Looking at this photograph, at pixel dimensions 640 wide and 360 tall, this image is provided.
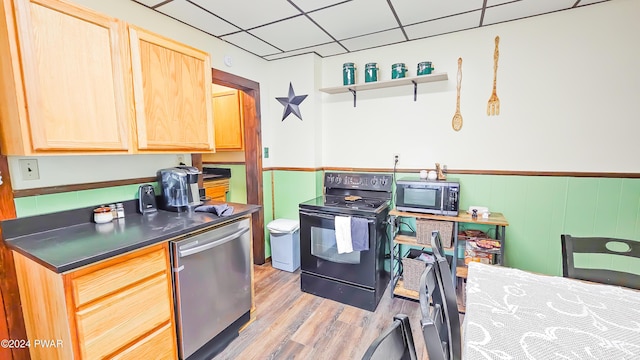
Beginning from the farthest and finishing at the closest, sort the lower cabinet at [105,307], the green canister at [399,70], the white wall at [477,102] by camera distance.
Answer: the green canister at [399,70]
the white wall at [477,102]
the lower cabinet at [105,307]

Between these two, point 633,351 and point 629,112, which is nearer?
point 633,351

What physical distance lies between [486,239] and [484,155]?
745mm

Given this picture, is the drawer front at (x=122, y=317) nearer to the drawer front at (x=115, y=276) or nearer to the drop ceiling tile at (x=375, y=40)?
the drawer front at (x=115, y=276)

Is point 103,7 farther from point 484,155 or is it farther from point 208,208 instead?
point 484,155

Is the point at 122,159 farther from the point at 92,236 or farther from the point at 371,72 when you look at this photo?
the point at 371,72

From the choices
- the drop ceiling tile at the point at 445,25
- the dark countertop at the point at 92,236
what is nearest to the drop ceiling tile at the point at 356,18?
the drop ceiling tile at the point at 445,25

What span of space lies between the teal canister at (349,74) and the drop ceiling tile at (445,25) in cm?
58

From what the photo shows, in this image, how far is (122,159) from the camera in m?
1.94

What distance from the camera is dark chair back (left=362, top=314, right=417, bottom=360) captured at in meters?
0.59

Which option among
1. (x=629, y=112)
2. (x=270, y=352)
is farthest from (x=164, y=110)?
(x=629, y=112)

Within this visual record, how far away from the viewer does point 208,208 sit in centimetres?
200

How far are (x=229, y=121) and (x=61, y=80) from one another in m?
2.12

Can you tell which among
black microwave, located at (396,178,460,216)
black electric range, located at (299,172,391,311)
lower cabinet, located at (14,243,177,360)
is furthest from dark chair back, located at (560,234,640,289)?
lower cabinet, located at (14,243,177,360)

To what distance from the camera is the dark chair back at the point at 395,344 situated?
0.59 m
